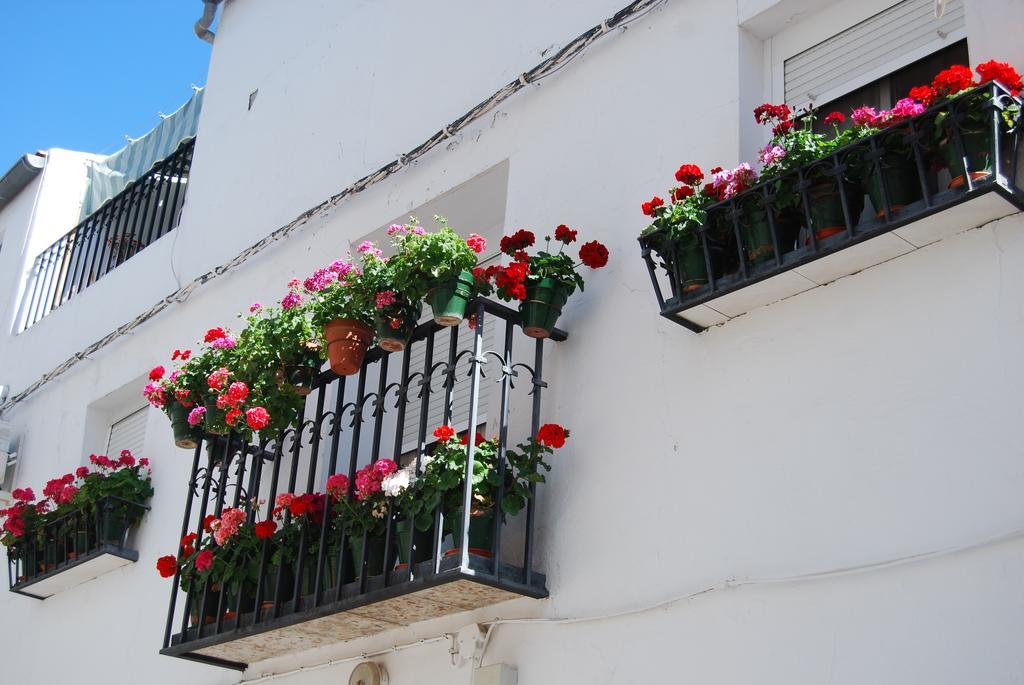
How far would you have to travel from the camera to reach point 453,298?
223 inches

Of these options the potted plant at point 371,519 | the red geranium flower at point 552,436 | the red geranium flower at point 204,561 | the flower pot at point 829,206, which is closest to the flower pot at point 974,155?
the flower pot at point 829,206

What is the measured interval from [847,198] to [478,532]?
1984mm

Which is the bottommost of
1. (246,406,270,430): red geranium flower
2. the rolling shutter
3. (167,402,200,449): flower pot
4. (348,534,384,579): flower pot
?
(348,534,384,579): flower pot

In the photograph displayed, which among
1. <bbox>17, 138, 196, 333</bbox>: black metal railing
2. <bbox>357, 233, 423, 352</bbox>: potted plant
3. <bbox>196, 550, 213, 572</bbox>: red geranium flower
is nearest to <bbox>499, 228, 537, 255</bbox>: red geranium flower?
<bbox>357, 233, 423, 352</bbox>: potted plant

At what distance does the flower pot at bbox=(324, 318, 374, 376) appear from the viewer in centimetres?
620

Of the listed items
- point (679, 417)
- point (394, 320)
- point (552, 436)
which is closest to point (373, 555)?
point (552, 436)

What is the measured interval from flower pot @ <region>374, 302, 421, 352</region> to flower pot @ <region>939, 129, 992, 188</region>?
8.63ft

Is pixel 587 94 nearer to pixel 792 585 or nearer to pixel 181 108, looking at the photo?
pixel 792 585

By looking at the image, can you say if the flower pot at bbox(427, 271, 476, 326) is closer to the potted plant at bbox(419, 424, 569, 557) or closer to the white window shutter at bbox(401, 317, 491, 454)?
the potted plant at bbox(419, 424, 569, 557)

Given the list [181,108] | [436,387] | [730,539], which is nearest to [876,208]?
[730,539]

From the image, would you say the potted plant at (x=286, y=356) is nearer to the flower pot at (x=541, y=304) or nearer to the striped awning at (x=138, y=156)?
the flower pot at (x=541, y=304)

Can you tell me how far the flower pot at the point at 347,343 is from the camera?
6.20 m

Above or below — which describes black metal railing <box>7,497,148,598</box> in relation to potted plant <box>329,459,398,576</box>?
above

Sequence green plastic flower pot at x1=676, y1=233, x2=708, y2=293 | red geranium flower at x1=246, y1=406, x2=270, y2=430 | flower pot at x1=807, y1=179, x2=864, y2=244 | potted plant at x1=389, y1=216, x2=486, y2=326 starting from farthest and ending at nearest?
red geranium flower at x1=246, y1=406, x2=270, y2=430 < potted plant at x1=389, y1=216, x2=486, y2=326 < green plastic flower pot at x1=676, y1=233, x2=708, y2=293 < flower pot at x1=807, y1=179, x2=864, y2=244
